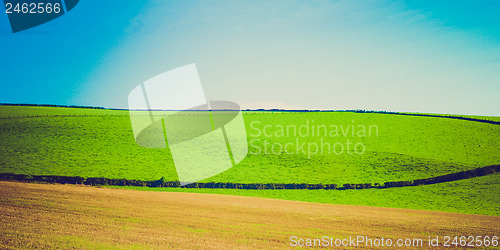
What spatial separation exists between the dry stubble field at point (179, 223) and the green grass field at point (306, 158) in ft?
26.1

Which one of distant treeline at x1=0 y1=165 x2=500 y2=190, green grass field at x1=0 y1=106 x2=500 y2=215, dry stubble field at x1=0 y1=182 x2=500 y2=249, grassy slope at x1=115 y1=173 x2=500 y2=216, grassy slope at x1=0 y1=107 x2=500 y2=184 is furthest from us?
grassy slope at x1=0 y1=107 x2=500 y2=184

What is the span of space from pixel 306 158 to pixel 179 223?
93.9ft

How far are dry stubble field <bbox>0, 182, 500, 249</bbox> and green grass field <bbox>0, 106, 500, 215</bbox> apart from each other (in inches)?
313

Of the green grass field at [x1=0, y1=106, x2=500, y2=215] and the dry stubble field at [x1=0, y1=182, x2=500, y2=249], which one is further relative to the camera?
the green grass field at [x1=0, y1=106, x2=500, y2=215]

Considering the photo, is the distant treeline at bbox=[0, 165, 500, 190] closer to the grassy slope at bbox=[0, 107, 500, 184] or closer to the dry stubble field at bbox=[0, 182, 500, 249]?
the grassy slope at bbox=[0, 107, 500, 184]

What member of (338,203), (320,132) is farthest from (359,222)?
(320,132)

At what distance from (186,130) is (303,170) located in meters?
24.0

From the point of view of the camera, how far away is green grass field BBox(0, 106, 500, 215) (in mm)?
31703

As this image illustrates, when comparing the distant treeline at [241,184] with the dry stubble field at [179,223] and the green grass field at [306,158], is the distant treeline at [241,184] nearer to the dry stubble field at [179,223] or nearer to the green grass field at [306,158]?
the green grass field at [306,158]

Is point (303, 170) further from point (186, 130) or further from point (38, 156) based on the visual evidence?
point (38, 156)

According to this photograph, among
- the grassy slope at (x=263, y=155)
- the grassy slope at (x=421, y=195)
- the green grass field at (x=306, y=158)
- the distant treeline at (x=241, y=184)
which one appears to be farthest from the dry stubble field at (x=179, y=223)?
the grassy slope at (x=263, y=155)

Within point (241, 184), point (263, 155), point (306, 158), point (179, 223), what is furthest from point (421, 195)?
point (179, 223)

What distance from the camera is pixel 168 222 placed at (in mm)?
16500

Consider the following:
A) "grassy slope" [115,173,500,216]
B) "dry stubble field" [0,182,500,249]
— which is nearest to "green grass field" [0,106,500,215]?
"grassy slope" [115,173,500,216]
